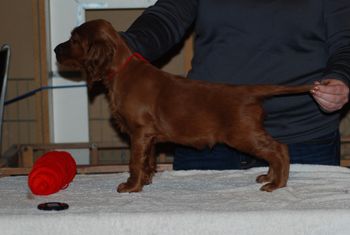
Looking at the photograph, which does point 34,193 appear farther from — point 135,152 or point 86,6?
point 86,6

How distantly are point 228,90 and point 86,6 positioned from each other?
1983 millimetres

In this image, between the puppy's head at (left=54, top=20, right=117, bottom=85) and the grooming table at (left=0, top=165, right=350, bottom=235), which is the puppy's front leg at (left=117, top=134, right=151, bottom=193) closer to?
the grooming table at (left=0, top=165, right=350, bottom=235)

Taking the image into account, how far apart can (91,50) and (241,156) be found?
0.58 metres

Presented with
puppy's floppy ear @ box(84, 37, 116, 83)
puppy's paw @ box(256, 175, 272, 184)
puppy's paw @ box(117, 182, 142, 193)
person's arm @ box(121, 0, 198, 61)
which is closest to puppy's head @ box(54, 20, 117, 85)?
puppy's floppy ear @ box(84, 37, 116, 83)

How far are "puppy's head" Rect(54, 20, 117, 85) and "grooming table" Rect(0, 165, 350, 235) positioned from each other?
30 centimetres

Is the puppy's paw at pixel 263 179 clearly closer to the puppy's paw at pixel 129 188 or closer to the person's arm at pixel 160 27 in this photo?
the puppy's paw at pixel 129 188

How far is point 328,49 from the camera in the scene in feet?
6.00

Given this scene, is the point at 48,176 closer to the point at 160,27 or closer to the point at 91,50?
the point at 91,50

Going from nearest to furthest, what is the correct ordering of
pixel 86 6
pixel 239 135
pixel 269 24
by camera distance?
pixel 239 135 → pixel 269 24 → pixel 86 6

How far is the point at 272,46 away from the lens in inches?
72.5

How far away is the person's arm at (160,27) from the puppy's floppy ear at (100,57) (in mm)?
151

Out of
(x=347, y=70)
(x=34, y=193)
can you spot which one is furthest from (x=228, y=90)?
(x=34, y=193)

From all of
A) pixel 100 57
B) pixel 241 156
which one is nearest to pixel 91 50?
pixel 100 57

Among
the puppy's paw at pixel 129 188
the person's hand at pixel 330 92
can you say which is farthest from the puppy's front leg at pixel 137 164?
the person's hand at pixel 330 92
